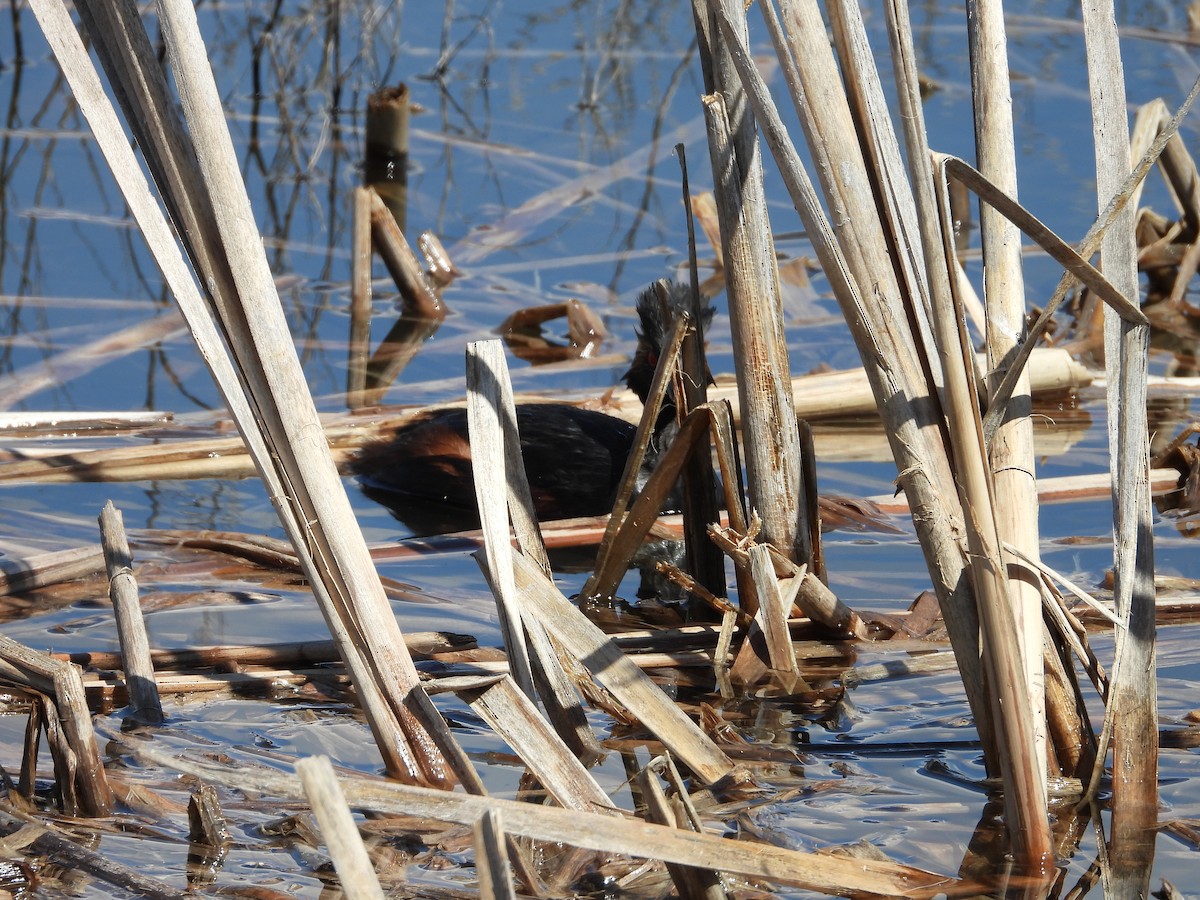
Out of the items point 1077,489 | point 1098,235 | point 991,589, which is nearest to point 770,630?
point 991,589

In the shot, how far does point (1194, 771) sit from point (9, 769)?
234cm

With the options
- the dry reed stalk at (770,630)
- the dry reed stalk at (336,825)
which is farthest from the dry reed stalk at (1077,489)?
the dry reed stalk at (336,825)

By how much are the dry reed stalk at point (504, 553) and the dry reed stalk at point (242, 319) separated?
22 cm

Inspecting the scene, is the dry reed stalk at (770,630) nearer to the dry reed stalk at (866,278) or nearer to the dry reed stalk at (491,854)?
the dry reed stalk at (866,278)

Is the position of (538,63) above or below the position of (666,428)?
above

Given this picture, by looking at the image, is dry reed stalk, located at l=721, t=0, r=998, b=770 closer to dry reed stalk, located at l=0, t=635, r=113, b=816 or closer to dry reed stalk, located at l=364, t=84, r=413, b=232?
dry reed stalk, located at l=0, t=635, r=113, b=816

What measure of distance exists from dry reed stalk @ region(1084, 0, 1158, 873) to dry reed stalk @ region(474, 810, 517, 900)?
49.3 inches

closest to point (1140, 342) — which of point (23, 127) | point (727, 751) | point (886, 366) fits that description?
point (886, 366)

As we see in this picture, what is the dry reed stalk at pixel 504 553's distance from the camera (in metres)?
2.62

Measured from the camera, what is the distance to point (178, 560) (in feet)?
13.6

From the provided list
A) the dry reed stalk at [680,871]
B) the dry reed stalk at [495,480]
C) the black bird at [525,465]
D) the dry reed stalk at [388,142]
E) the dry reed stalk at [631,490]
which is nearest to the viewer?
the dry reed stalk at [680,871]

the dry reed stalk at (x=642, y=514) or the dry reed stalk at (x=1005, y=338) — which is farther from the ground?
the dry reed stalk at (x=1005, y=338)

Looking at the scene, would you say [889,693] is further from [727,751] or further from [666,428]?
[666,428]

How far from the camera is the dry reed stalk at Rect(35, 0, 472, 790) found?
7.19 feet
